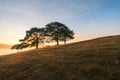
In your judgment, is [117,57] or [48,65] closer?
[117,57]

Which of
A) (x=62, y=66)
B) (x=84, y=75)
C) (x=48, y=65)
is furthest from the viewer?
(x=48, y=65)

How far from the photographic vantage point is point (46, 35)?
72.2m

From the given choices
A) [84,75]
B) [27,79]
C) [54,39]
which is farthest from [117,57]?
[54,39]

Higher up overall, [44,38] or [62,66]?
[44,38]

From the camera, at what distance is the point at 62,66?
67.7ft

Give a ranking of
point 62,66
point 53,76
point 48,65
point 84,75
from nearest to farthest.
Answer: point 84,75, point 53,76, point 62,66, point 48,65

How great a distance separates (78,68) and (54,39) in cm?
5325

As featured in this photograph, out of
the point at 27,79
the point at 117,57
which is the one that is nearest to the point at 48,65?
the point at 27,79

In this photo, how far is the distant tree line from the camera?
7006cm

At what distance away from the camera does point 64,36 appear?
72750mm

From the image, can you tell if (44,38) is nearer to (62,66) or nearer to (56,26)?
(56,26)

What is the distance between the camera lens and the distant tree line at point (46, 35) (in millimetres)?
70062

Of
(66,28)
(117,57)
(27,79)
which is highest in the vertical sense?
(66,28)

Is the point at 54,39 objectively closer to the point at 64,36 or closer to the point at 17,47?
the point at 64,36
